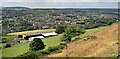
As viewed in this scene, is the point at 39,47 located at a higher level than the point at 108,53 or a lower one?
lower

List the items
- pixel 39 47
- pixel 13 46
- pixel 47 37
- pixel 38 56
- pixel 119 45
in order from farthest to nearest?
pixel 47 37 < pixel 13 46 < pixel 39 47 < pixel 38 56 < pixel 119 45

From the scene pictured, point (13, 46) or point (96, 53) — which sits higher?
point (96, 53)

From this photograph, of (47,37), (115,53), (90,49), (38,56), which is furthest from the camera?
(47,37)

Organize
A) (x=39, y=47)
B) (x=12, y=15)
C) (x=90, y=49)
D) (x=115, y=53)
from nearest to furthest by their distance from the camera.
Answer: (x=115, y=53) < (x=90, y=49) < (x=39, y=47) < (x=12, y=15)

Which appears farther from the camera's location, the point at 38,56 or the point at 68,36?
the point at 68,36

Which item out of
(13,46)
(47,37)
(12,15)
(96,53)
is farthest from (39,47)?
(12,15)

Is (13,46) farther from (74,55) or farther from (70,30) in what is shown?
(74,55)

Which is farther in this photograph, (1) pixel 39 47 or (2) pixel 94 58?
(1) pixel 39 47

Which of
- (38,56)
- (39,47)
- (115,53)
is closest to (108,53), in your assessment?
(115,53)

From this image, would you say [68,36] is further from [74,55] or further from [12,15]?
[12,15]
